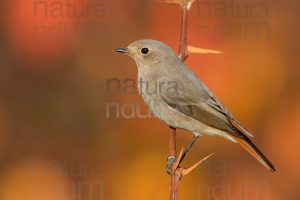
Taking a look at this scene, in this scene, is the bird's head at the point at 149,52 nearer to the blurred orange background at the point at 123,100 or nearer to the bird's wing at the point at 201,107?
the bird's wing at the point at 201,107

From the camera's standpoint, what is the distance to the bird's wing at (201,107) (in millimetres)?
4477

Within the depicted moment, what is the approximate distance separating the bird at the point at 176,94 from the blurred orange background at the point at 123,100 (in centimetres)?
169

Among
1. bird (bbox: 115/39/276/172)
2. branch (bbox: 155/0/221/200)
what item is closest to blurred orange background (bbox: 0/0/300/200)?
bird (bbox: 115/39/276/172)

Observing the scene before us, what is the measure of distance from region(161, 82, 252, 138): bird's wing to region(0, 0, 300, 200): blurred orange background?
1763 millimetres

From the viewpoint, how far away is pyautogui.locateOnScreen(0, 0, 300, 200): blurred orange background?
21.1ft

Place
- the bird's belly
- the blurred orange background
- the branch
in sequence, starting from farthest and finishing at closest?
the blurred orange background < the bird's belly < the branch

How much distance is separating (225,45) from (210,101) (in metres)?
2.70

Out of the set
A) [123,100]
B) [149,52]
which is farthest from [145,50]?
[123,100]

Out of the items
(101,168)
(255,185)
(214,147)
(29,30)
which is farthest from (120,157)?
(29,30)

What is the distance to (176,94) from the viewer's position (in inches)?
177

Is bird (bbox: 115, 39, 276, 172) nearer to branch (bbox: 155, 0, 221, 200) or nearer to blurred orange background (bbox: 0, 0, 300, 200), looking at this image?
branch (bbox: 155, 0, 221, 200)

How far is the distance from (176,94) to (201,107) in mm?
235

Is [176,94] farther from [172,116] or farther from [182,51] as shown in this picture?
[182,51]

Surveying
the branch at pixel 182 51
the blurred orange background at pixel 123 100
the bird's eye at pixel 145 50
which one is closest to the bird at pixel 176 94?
the bird's eye at pixel 145 50
